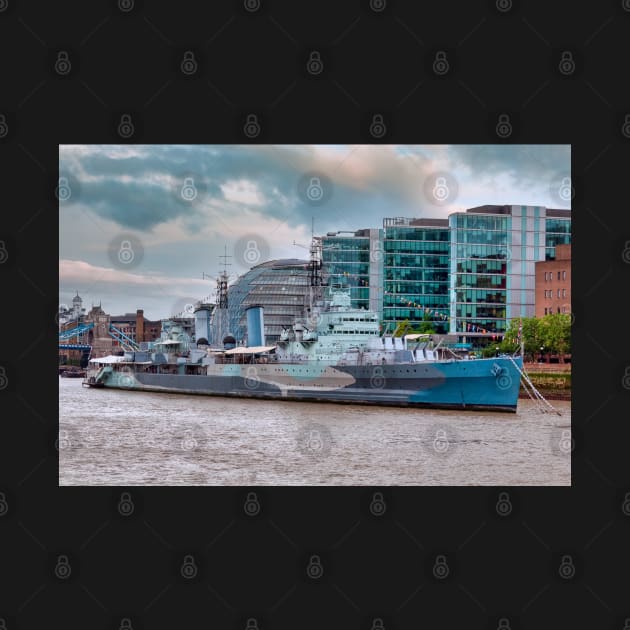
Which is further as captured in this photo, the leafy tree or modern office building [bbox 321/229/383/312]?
modern office building [bbox 321/229/383/312]

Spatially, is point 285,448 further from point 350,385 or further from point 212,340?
point 212,340

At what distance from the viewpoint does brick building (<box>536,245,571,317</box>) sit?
45625 mm

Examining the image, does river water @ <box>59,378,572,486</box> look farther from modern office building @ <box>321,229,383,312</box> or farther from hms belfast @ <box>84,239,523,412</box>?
modern office building @ <box>321,229,383,312</box>

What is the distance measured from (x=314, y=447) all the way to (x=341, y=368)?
14488 millimetres

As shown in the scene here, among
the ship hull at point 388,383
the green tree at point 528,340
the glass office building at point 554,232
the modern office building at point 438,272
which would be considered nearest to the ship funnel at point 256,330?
the ship hull at point 388,383

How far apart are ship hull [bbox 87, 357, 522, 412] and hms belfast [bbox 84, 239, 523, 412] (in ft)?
0.11

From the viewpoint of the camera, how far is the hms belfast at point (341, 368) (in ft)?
101

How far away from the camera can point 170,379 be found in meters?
47.6

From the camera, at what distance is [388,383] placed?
3325 centimetres

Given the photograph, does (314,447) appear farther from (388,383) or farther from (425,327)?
(425,327)

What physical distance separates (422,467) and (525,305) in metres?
39.1

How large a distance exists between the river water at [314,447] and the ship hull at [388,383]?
34.2 inches

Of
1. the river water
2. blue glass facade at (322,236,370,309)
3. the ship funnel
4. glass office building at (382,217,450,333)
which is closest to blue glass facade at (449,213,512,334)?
glass office building at (382,217,450,333)

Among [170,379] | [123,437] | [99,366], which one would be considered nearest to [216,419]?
[123,437]
